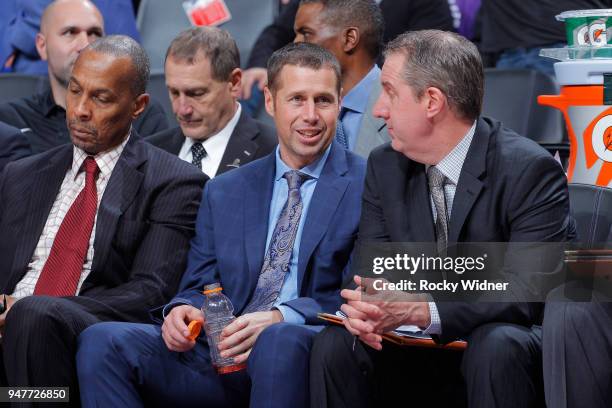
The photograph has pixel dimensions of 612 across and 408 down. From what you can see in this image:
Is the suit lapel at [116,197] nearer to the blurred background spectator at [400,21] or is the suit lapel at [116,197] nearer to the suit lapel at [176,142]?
the suit lapel at [176,142]

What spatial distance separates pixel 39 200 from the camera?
345 cm

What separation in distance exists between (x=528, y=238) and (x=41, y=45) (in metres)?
3.02

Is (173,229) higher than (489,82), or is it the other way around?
(489,82)

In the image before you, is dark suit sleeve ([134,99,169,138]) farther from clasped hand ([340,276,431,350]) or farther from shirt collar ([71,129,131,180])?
clasped hand ([340,276,431,350])

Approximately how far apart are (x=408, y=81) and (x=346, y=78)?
135 centimetres

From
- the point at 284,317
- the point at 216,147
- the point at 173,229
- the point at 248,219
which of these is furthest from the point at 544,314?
the point at 216,147

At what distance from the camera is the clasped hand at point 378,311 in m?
2.69

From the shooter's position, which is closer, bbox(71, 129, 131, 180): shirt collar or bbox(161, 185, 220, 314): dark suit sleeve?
bbox(161, 185, 220, 314): dark suit sleeve

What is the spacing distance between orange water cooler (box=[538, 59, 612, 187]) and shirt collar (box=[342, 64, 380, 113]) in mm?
814

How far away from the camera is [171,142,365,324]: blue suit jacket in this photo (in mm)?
3158

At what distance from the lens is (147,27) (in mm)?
5594

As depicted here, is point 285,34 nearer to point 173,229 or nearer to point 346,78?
point 346,78

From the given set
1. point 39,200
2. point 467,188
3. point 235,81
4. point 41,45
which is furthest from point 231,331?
point 41,45

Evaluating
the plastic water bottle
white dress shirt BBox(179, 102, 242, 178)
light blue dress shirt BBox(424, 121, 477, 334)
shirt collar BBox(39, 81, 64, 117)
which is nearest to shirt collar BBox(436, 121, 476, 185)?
light blue dress shirt BBox(424, 121, 477, 334)
